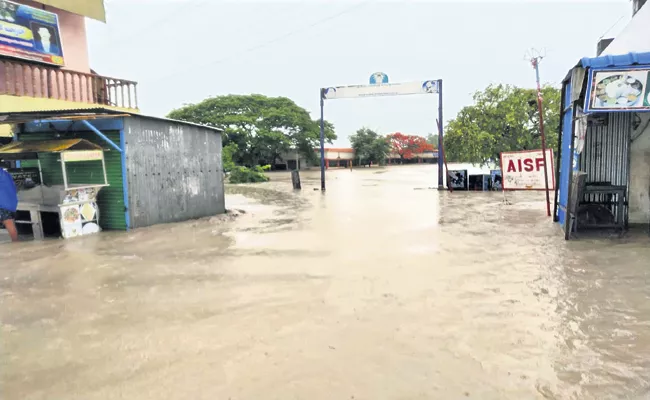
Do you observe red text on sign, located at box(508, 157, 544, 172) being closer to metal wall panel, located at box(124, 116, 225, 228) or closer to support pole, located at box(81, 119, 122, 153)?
metal wall panel, located at box(124, 116, 225, 228)

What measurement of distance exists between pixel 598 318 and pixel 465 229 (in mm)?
5484

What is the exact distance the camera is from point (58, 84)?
13719 millimetres

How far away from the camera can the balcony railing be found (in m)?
12.5

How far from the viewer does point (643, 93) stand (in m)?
7.34

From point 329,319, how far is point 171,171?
8526 millimetres

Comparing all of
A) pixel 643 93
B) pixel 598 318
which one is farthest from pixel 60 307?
pixel 643 93

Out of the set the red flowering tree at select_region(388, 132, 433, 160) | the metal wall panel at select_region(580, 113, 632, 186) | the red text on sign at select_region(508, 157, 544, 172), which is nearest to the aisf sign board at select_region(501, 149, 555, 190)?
the red text on sign at select_region(508, 157, 544, 172)

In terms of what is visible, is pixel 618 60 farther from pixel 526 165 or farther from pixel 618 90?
pixel 526 165

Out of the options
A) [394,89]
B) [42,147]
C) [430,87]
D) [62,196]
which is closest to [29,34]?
[42,147]

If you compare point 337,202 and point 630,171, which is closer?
point 630,171

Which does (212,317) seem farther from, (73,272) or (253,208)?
(253,208)

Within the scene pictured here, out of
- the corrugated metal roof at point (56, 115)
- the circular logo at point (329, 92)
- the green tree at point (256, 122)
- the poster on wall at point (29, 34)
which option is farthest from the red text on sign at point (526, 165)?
the green tree at point (256, 122)

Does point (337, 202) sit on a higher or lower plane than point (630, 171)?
lower

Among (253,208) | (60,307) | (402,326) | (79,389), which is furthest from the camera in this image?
(253,208)
